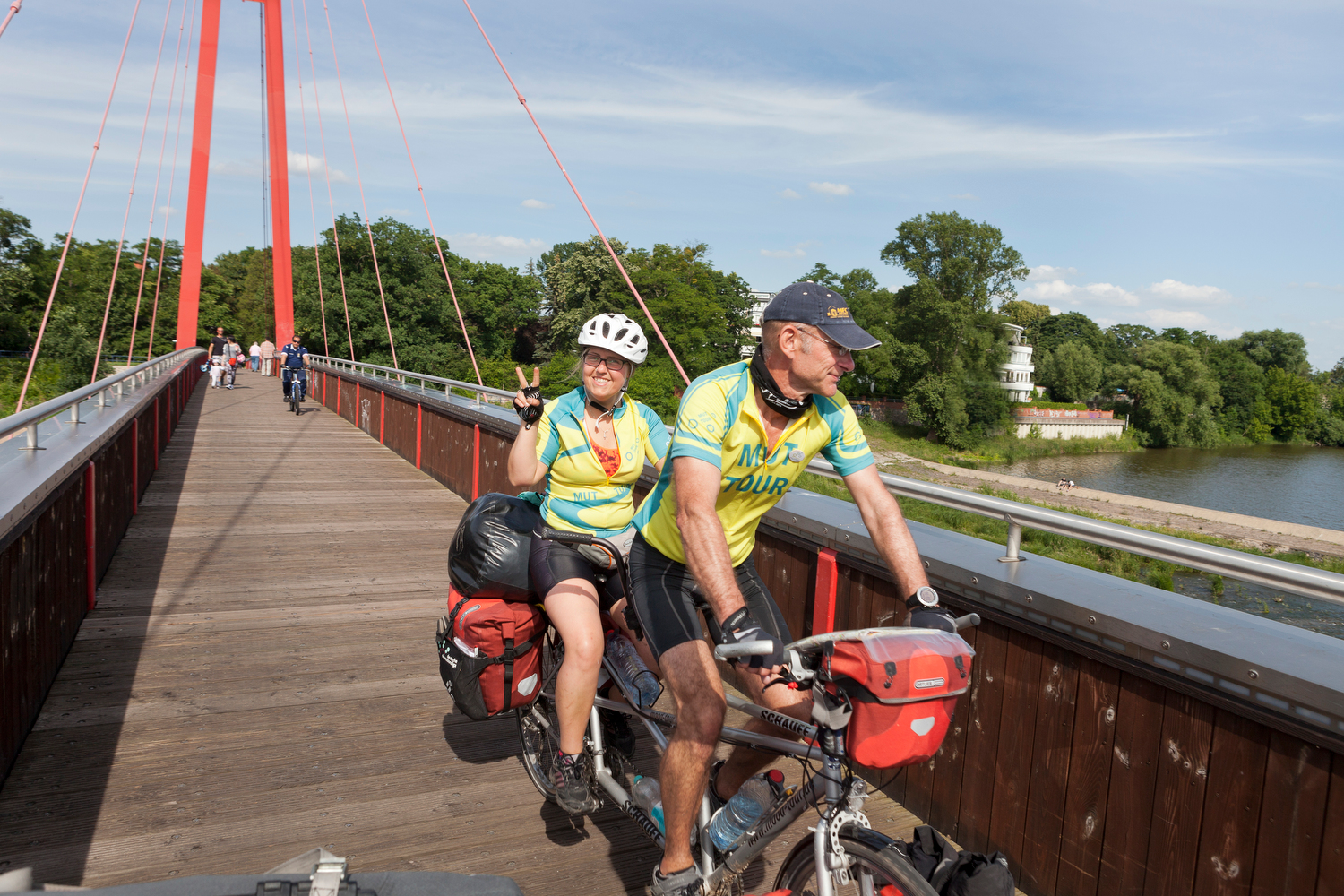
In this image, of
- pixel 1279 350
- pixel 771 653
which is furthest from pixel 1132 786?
pixel 1279 350

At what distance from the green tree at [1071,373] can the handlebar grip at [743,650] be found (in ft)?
348

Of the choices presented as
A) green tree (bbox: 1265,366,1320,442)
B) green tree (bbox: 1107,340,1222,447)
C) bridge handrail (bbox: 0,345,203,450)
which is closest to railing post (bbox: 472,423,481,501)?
bridge handrail (bbox: 0,345,203,450)

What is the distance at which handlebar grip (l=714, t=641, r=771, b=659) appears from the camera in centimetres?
194

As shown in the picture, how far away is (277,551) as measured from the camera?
774 centimetres

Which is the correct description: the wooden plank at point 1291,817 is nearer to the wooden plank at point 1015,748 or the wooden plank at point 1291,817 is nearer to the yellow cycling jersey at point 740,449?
the wooden plank at point 1015,748

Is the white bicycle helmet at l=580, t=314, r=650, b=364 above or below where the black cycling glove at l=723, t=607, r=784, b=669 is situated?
above

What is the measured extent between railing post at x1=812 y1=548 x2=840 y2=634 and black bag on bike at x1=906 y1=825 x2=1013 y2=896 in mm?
2024

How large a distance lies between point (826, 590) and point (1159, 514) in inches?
1812

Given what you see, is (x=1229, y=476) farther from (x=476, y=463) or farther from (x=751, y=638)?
(x=751, y=638)

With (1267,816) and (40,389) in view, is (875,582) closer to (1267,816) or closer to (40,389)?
(1267,816)

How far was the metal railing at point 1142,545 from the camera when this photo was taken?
223cm

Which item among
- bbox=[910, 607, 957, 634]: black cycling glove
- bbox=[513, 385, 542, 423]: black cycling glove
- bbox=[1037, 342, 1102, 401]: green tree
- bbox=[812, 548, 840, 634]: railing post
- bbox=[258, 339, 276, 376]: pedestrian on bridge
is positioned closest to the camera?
bbox=[910, 607, 957, 634]: black cycling glove

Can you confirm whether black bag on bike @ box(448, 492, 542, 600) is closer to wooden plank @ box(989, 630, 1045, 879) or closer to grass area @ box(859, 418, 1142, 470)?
wooden plank @ box(989, 630, 1045, 879)

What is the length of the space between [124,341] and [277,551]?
81.9 metres
